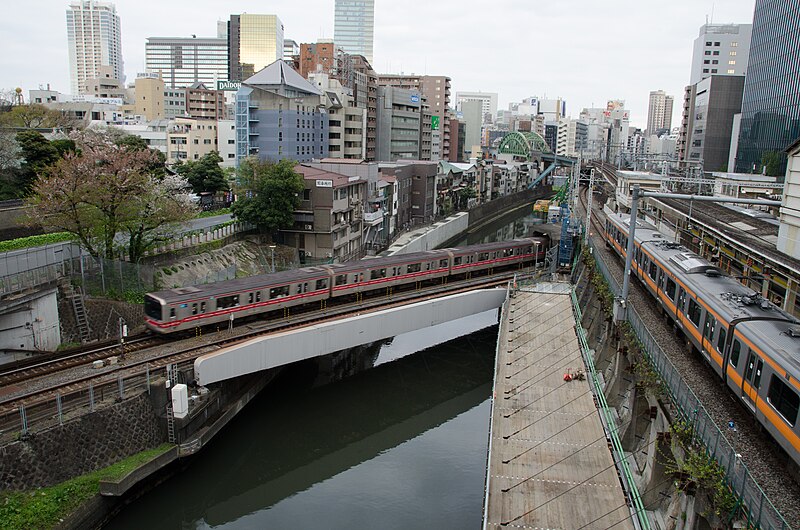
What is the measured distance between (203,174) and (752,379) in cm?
4397

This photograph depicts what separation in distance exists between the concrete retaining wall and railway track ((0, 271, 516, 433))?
619 millimetres

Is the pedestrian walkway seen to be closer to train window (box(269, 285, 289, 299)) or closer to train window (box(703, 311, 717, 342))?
train window (box(703, 311, 717, 342))

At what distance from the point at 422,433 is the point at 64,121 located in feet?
161

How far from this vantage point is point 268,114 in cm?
5206

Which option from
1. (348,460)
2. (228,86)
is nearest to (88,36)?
(228,86)

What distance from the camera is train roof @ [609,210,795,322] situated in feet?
50.6

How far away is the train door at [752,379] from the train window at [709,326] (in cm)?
248

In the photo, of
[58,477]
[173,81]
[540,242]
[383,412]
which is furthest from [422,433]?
[173,81]

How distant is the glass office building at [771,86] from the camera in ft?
176

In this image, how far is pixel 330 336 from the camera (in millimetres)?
23453

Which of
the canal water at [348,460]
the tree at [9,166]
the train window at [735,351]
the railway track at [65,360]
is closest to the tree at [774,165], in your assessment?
the canal water at [348,460]

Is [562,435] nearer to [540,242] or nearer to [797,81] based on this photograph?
[540,242]

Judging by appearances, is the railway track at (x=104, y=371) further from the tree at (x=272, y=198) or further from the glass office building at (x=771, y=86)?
the glass office building at (x=771, y=86)

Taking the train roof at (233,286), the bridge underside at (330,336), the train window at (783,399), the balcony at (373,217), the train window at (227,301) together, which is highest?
the train window at (783,399)
